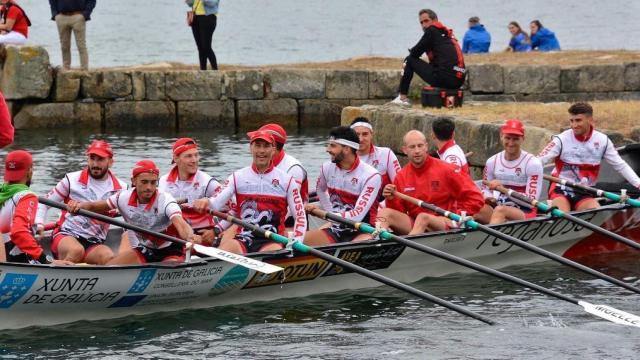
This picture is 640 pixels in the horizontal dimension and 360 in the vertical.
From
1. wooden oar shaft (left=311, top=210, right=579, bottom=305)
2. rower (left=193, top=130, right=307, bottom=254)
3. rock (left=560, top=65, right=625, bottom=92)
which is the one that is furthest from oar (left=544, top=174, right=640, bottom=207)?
rock (left=560, top=65, right=625, bottom=92)

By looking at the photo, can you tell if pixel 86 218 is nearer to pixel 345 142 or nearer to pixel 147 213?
pixel 147 213

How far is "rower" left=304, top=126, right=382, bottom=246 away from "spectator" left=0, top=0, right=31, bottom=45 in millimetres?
11515

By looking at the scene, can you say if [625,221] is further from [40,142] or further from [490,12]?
[490,12]

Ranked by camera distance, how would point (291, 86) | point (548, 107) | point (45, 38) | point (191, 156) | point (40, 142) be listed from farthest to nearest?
point (45, 38) → point (291, 86) → point (40, 142) → point (548, 107) → point (191, 156)

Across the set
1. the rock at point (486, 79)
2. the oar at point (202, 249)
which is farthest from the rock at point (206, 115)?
the oar at point (202, 249)

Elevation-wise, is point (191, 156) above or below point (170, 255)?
above

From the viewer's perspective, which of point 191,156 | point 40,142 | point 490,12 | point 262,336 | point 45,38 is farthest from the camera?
point 490,12

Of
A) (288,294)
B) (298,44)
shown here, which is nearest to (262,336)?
(288,294)

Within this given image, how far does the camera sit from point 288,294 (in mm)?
12320

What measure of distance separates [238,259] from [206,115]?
1347cm

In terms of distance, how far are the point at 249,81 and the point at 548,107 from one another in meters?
7.32

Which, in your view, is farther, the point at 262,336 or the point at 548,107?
the point at 548,107

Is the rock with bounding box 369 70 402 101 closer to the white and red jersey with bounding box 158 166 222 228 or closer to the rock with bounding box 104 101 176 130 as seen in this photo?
the rock with bounding box 104 101 176 130

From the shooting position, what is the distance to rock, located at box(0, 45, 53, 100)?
22797 mm
